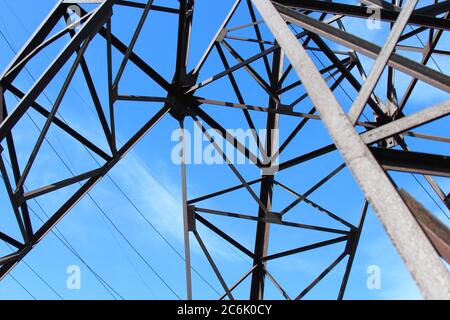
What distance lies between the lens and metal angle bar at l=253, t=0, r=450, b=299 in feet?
9.30

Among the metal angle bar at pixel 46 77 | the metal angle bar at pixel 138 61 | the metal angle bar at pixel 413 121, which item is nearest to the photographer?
the metal angle bar at pixel 413 121

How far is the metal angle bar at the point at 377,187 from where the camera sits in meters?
2.83

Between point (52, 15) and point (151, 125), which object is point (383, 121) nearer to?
point (151, 125)

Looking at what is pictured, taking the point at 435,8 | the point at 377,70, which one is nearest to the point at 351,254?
the point at 435,8

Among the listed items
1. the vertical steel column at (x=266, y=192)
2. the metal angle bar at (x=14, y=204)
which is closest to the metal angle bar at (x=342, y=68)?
the vertical steel column at (x=266, y=192)

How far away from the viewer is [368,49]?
4.47 meters

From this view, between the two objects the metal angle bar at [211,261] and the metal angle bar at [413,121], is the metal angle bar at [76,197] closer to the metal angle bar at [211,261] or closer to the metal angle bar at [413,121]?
the metal angle bar at [211,261]

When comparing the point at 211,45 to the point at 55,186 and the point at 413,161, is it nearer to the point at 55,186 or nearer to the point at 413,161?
the point at 55,186

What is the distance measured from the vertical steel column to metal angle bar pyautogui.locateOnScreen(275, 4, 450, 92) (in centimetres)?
471

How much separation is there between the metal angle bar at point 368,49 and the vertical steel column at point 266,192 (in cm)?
471

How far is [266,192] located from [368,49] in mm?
5746

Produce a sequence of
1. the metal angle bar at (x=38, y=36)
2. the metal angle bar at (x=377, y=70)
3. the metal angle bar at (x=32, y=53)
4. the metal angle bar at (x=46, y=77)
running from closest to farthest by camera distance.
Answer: the metal angle bar at (x=377, y=70) < the metal angle bar at (x=46, y=77) < the metal angle bar at (x=32, y=53) < the metal angle bar at (x=38, y=36)

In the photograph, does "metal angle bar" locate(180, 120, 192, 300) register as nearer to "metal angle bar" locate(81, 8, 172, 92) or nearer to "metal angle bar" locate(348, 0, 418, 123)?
"metal angle bar" locate(81, 8, 172, 92)

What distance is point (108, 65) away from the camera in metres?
7.45
